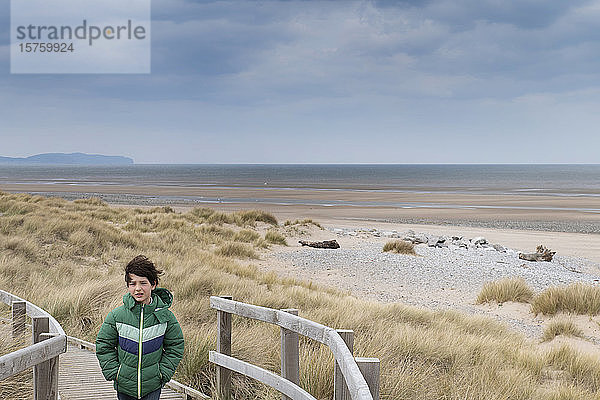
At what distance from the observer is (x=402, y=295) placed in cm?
1328

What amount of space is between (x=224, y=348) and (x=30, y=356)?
1.99m

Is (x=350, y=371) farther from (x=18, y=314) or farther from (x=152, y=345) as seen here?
(x=18, y=314)

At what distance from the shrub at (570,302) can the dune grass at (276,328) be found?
2106 millimetres

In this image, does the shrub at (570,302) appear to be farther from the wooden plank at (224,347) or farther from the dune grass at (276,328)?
the wooden plank at (224,347)


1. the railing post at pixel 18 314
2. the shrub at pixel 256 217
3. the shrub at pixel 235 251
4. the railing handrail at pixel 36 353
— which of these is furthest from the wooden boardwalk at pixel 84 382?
the shrub at pixel 256 217

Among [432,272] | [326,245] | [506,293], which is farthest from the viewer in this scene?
[326,245]

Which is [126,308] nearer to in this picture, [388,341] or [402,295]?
[388,341]

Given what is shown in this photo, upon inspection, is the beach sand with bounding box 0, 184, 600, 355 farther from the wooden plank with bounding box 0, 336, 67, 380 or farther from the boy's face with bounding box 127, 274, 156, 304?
the wooden plank with bounding box 0, 336, 67, 380

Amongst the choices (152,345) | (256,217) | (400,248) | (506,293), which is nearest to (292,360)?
(152,345)

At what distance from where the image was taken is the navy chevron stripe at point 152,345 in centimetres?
374

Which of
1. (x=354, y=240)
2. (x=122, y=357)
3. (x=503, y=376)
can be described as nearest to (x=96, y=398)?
(x=122, y=357)

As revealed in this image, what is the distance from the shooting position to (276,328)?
706cm

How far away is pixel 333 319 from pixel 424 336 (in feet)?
4.67

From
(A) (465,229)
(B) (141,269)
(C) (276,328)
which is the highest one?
(B) (141,269)
